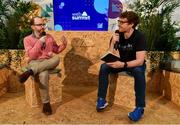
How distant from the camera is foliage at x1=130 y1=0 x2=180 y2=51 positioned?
20.0 ft

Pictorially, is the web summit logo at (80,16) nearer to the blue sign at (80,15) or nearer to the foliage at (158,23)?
the blue sign at (80,15)

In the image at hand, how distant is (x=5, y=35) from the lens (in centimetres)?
615

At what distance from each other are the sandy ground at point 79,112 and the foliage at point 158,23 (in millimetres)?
1166

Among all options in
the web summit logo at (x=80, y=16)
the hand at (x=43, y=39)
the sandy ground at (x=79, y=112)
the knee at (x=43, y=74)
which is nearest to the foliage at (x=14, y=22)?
the web summit logo at (x=80, y=16)

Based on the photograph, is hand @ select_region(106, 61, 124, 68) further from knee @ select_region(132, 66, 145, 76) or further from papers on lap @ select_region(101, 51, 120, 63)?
knee @ select_region(132, 66, 145, 76)

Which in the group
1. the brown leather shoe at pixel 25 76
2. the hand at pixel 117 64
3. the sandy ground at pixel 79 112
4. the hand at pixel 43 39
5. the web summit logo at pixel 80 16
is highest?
the web summit logo at pixel 80 16

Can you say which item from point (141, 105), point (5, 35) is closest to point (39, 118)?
point (141, 105)

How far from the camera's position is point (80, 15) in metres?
6.38

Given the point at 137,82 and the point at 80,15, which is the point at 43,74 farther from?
the point at 80,15

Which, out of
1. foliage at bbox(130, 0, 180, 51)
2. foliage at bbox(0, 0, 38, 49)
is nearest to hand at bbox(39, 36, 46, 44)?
foliage at bbox(0, 0, 38, 49)

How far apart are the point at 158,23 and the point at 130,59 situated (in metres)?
1.83

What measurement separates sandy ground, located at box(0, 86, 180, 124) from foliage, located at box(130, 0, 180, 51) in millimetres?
1166

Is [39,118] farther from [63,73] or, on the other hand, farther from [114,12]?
[114,12]

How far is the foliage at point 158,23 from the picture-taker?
6.10 meters
